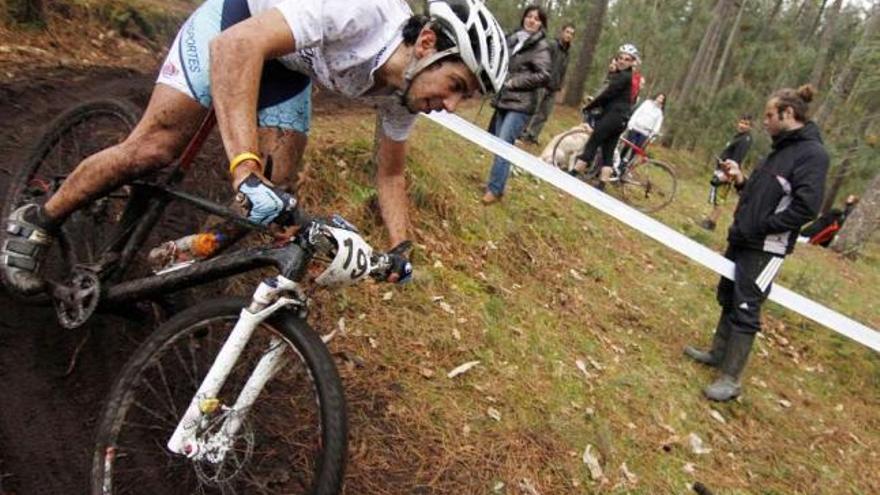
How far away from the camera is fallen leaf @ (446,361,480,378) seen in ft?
12.4

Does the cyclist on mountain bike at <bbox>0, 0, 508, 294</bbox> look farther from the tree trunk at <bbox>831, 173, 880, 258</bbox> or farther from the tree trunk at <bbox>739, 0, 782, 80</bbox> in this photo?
the tree trunk at <bbox>739, 0, 782, 80</bbox>

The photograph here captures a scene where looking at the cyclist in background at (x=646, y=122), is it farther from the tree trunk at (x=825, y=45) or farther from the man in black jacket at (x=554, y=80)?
the tree trunk at (x=825, y=45)

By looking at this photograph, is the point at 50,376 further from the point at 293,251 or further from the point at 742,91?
the point at 742,91

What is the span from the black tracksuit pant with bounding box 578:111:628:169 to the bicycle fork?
25.4 ft

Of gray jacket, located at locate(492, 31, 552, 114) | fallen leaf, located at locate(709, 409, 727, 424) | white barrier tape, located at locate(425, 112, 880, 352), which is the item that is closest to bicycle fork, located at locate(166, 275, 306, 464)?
fallen leaf, located at locate(709, 409, 727, 424)

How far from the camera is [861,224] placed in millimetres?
12305

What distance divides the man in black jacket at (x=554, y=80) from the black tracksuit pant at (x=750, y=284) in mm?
5445

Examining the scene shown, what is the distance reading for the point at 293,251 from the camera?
81.0 inches

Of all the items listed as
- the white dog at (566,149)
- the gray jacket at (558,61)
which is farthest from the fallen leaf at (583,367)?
the gray jacket at (558,61)

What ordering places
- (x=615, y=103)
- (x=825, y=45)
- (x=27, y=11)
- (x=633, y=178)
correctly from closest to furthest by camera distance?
(x=27, y=11)
(x=615, y=103)
(x=633, y=178)
(x=825, y=45)

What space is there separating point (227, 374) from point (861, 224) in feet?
45.3

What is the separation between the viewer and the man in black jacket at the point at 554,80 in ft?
33.5

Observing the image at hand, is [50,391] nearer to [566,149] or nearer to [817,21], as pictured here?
[566,149]

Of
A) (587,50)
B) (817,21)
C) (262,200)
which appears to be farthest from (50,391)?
(817,21)
